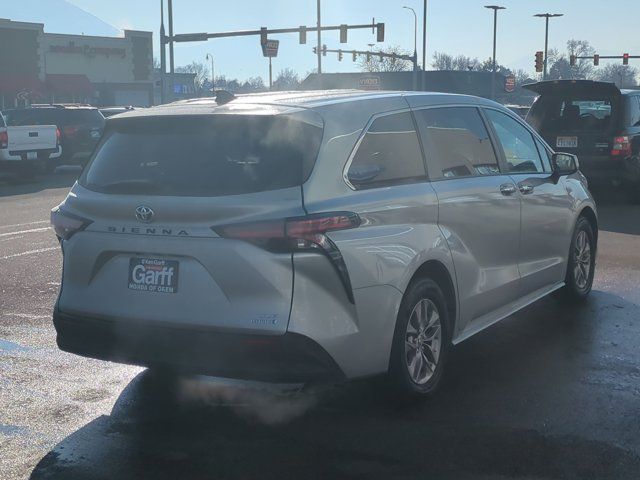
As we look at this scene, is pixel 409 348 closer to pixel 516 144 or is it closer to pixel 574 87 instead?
pixel 516 144

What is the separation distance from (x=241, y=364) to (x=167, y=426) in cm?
82

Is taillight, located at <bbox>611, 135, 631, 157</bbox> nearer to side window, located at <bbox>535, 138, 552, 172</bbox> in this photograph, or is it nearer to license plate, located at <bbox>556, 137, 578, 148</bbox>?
license plate, located at <bbox>556, 137, 578, 148</bbox>

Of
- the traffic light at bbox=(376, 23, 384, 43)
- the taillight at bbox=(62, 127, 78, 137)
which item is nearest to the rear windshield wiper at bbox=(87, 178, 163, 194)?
the taillight at bbox=(62, 127, 78, 137)

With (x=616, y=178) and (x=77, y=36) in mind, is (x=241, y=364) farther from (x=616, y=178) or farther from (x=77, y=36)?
(x=77, y=36)

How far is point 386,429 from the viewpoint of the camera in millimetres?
5043

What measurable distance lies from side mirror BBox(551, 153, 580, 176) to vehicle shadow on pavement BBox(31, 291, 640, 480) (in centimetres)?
160

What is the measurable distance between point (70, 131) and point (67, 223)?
69.4 feet

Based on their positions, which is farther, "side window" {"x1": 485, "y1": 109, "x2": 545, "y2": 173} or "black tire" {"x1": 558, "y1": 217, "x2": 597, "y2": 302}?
"black tire" {"x1": 558, "y1": 217, "x2": 597, "y2": 302}

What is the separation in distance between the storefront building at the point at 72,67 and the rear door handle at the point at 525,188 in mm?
50570

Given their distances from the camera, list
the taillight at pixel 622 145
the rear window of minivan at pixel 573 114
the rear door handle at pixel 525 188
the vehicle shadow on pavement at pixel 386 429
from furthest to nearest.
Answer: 1. the rear window of minivan at pixel 573 114
2. the taillight at pixel 622 145
3. the rear door handle at pixel 525 188
4. the vehicle shadow on pavement at pixel 386 429

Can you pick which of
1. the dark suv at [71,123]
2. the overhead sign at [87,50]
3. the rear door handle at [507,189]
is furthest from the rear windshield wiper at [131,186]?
the overhead sign at [87,50]

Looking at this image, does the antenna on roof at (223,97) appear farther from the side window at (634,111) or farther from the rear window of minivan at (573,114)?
the side window at (634,111)

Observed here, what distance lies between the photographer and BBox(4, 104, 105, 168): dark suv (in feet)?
83.1

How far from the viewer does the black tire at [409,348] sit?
16.9 feet
